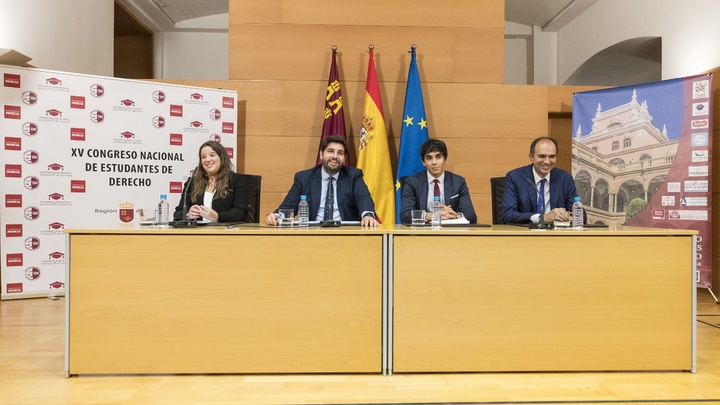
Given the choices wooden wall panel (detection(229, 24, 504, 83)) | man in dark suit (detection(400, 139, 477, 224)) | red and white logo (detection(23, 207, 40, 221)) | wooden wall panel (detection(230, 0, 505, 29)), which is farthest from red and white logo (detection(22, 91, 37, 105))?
man in dark suit (detection(400, 139, 477, 224))

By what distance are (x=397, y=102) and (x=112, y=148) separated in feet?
8.21

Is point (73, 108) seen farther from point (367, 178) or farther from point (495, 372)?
point (495, 372)

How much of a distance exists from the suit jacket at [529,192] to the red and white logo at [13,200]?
3680 millimetres

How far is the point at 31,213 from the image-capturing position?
468 centimetres

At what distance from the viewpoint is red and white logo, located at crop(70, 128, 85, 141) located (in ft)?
15.8

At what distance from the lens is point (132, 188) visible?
5.01 metres

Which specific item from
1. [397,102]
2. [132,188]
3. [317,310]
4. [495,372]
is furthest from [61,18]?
[495,372]

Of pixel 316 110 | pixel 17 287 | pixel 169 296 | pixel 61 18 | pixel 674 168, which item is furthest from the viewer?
pixel 61 18

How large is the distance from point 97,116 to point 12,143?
2.17 feet

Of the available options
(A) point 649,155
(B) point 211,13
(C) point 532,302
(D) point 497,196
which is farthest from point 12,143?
(B) point 211,13

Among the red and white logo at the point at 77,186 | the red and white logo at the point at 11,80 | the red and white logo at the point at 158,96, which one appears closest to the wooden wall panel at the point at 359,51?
the red and white logo at the point at 158,96

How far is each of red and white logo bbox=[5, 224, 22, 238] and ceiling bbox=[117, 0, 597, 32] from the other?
158 inches

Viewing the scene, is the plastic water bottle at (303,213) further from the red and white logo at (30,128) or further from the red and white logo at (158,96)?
the red and white logo at (30,128)

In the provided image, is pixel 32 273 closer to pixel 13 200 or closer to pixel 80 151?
pixel 13 200
